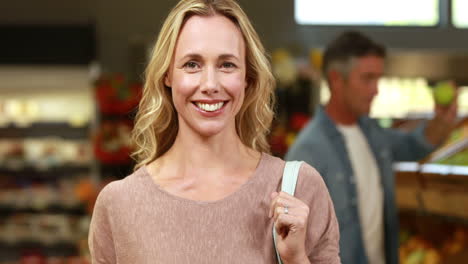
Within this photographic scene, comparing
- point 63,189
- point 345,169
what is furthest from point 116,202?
point 63,189

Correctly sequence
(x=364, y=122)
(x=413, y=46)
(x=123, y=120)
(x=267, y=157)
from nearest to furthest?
(x=267, y=157)
(x=364, y=122)
(x=123, y=120)
(x=413, y=46)

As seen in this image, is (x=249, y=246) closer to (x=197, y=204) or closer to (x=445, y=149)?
(x=197, y=204)

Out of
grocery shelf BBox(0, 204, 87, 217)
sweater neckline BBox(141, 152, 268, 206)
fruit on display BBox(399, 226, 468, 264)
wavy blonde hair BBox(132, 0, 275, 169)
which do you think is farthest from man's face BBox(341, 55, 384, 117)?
grocery shelf BBox(0, 204, 87, 217)

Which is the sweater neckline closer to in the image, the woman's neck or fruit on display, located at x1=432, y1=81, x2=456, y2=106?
the woman's neck

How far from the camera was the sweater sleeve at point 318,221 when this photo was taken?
1816mm

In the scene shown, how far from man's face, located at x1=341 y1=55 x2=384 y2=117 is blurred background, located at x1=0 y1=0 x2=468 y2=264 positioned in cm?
370

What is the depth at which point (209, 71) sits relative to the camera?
71.3 inches

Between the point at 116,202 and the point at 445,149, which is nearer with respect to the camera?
the point at 116,202

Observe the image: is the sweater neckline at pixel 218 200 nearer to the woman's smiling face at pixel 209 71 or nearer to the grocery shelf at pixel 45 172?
the woman's smiling face at pixel 209 71

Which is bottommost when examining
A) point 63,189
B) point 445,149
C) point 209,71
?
point 63,189

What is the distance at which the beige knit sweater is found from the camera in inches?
71.2

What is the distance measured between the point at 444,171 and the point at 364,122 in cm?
66

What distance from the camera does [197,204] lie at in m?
1.83

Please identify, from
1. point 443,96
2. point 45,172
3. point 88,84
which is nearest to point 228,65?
point 443,96
